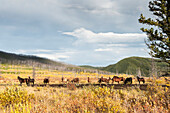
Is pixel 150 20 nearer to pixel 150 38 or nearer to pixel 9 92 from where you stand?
pixel 150 38

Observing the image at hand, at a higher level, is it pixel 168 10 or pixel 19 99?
pixel 168 10

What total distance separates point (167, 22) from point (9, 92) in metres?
13.9

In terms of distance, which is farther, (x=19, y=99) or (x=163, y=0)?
(x=163, y=0)

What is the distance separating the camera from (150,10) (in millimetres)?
14359

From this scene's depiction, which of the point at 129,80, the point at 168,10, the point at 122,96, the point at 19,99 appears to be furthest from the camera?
the point at 129,80

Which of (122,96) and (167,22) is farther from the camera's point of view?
(167,22)

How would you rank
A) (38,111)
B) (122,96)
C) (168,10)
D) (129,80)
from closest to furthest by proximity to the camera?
(38,111) → (122,96) → (168,10) → (129,80)

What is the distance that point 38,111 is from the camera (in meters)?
5.02

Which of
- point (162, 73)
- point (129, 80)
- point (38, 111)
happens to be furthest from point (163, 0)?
point (38, 111)

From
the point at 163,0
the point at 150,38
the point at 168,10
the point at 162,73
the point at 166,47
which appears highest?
the point at 163,0

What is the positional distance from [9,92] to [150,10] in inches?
559

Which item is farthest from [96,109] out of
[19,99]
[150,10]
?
[150,10]

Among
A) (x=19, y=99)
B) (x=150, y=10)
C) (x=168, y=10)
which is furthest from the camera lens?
(x=150, y=10)

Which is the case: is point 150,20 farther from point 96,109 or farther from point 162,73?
point 96,109
